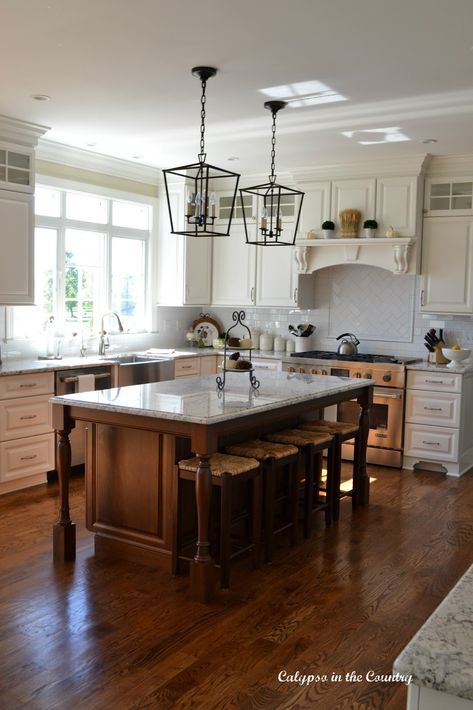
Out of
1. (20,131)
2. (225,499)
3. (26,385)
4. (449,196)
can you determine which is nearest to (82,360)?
(26,385)

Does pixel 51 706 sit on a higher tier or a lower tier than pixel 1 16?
lower

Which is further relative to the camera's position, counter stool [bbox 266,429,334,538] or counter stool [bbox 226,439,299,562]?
counter stool [bbox 266,429,334,538]

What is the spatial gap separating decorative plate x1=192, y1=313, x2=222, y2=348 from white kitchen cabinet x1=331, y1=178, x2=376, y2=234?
1.97 m

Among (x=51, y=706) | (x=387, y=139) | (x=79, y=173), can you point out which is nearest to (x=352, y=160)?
(x=387, y=139)

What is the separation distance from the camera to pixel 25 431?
5.24 m

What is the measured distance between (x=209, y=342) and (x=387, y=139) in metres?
3.20

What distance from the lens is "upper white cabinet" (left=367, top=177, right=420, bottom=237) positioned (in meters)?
6.15

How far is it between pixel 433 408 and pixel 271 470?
8.52 feet

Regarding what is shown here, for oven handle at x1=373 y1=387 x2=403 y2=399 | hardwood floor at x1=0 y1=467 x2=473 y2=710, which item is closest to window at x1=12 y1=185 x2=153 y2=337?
hardwood floor at x1=0 y1=467 x2=473 y2=710

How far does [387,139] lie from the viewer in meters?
5.46

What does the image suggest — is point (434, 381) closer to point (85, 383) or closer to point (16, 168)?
point (85, 383)

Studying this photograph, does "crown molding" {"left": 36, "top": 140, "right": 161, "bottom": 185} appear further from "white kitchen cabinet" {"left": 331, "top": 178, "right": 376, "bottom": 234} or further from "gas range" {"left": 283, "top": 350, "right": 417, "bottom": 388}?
"gas range" {"left": 283, "top": 350, "right": 417, "bottom": 388}

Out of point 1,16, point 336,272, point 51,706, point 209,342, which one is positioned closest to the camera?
point 51,706

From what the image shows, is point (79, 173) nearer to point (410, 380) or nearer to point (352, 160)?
point (352, 160)
